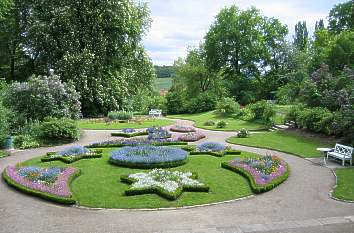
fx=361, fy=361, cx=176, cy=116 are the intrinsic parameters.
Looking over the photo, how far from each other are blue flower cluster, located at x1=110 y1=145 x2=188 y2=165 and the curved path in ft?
17.2

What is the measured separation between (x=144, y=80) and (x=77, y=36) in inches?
425

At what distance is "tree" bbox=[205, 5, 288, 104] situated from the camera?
183 feet

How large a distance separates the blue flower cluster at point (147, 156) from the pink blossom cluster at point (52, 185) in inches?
107

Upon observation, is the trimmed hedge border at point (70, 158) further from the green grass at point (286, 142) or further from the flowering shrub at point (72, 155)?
the green grass at point (286, 142)

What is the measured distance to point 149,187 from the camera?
42.8 feet

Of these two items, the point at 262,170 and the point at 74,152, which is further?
the point at 74,152

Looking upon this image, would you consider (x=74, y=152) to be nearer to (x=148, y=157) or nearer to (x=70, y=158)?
(x=70, y=158)

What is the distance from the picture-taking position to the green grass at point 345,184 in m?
12.6

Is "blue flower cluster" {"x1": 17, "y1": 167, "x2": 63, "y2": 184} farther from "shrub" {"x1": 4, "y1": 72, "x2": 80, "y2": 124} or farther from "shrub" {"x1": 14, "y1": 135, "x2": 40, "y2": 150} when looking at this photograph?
"shrub" {"x1": 4, "y1": 72, "x2": 80, "y2": 124}

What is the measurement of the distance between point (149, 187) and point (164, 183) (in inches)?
27.8

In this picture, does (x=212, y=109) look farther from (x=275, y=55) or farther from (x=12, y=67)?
(x=12, y=67)

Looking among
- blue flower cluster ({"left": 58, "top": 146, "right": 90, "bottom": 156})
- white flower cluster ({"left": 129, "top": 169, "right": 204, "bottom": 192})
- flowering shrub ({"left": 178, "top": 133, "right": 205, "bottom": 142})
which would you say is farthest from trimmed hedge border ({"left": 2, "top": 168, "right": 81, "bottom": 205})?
flowering shrub ({"left": 178, "top": 133, "right": 205, "bottom": 142})

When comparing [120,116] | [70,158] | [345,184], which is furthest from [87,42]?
[345,184]

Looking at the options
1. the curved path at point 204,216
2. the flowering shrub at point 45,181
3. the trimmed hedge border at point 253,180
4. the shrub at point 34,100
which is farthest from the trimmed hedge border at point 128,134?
the curved path at point 204,216
